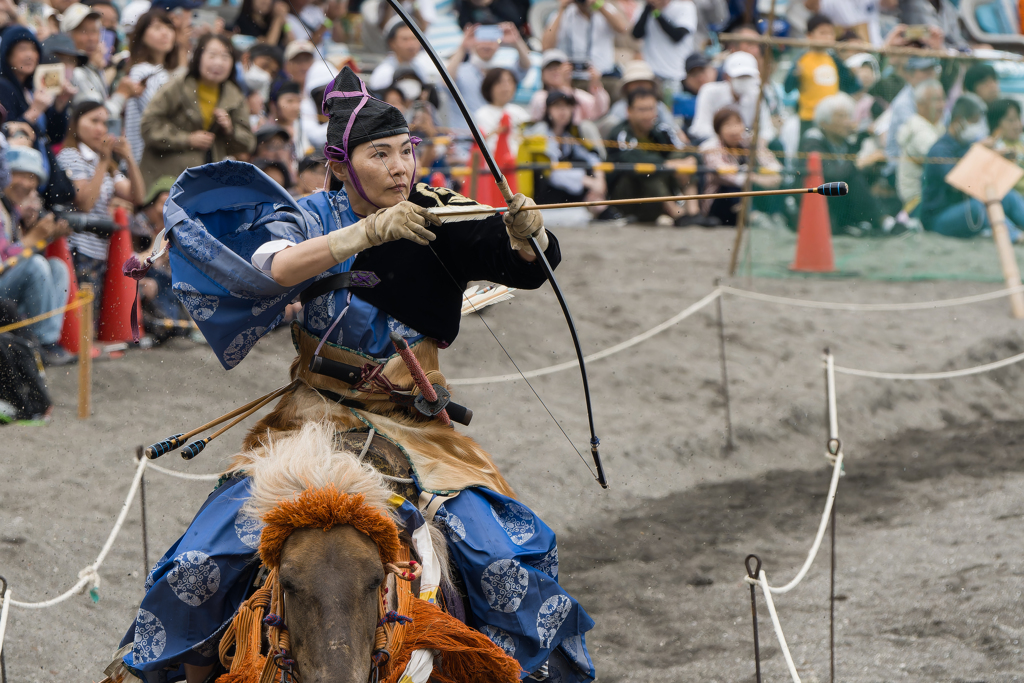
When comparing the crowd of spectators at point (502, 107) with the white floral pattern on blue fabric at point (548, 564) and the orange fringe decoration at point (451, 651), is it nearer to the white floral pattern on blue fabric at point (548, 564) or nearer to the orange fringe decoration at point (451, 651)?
the white floral pattern on blue fabric at point (548, 564)

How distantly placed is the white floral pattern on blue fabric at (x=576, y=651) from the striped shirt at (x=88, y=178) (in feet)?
15.9

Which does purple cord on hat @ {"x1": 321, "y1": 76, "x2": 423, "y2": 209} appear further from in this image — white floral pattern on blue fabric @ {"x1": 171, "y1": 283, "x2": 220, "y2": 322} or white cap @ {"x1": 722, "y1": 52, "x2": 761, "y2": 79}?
white cap @ {"x1": 722, "y1": 52, "x2": 761, "y2": 79}

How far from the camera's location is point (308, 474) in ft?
9.61

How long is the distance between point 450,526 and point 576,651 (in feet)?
2.20

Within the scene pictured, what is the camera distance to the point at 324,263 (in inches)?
120

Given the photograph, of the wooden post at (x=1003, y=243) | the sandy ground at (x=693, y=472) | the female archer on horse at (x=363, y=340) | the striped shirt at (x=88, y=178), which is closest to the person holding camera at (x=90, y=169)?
the striped shirt at (x=88, y=178)

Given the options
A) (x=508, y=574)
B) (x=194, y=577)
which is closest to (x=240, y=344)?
(x=194, y=577)

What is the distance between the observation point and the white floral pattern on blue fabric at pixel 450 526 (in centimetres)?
332

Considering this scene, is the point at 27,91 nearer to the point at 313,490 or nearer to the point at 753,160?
the point at 313,490

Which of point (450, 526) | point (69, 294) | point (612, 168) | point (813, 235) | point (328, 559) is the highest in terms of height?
point (328, 559)

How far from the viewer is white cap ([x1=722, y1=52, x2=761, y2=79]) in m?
10.8

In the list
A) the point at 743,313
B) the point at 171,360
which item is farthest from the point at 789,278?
the point at 171,360

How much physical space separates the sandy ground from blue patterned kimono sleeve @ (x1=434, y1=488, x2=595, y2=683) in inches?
69.0

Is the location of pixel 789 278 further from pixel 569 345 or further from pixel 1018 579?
pixel 1018 579
